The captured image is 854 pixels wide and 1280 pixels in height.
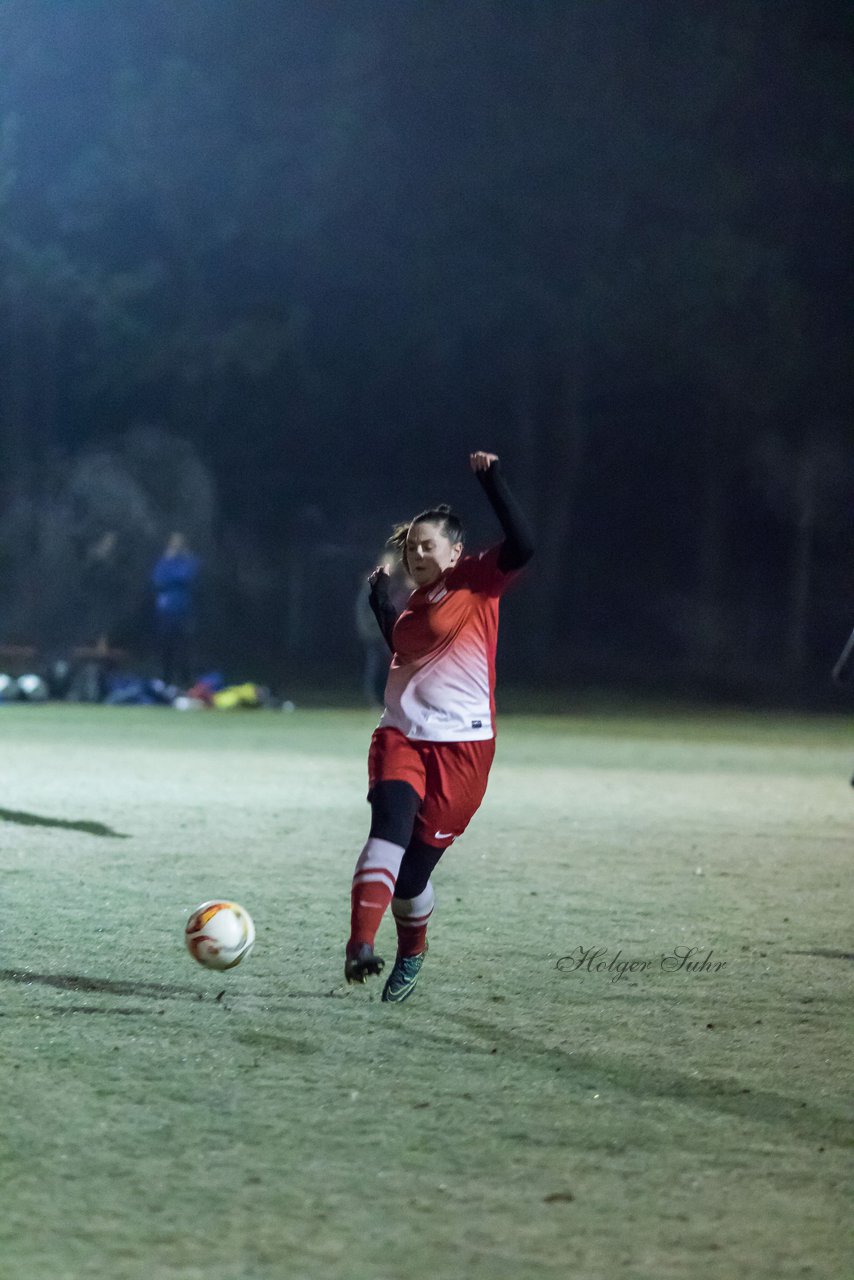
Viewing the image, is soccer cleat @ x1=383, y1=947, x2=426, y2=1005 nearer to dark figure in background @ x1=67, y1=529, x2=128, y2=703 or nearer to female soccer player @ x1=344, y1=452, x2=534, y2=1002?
female soccer player @ x1=344, y1=452, x2=534, y2=1002

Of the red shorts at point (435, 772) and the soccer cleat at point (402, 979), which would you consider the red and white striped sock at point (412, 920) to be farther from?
the red shorts at point (435, 772)

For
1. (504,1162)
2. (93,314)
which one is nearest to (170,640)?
(93,314)

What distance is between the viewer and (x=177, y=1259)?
3.85 meters

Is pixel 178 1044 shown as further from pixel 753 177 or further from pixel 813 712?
pixel 753 177

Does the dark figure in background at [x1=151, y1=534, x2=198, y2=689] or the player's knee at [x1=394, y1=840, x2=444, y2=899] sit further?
the dark figure in background at [x1=151, y1=534, x2=198, y2=689]

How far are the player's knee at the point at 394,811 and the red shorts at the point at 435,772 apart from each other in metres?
0.05

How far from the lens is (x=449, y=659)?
22.0ft

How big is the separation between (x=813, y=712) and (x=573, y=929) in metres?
22.7

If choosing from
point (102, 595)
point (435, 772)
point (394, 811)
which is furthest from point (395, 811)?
point (102, 595)
